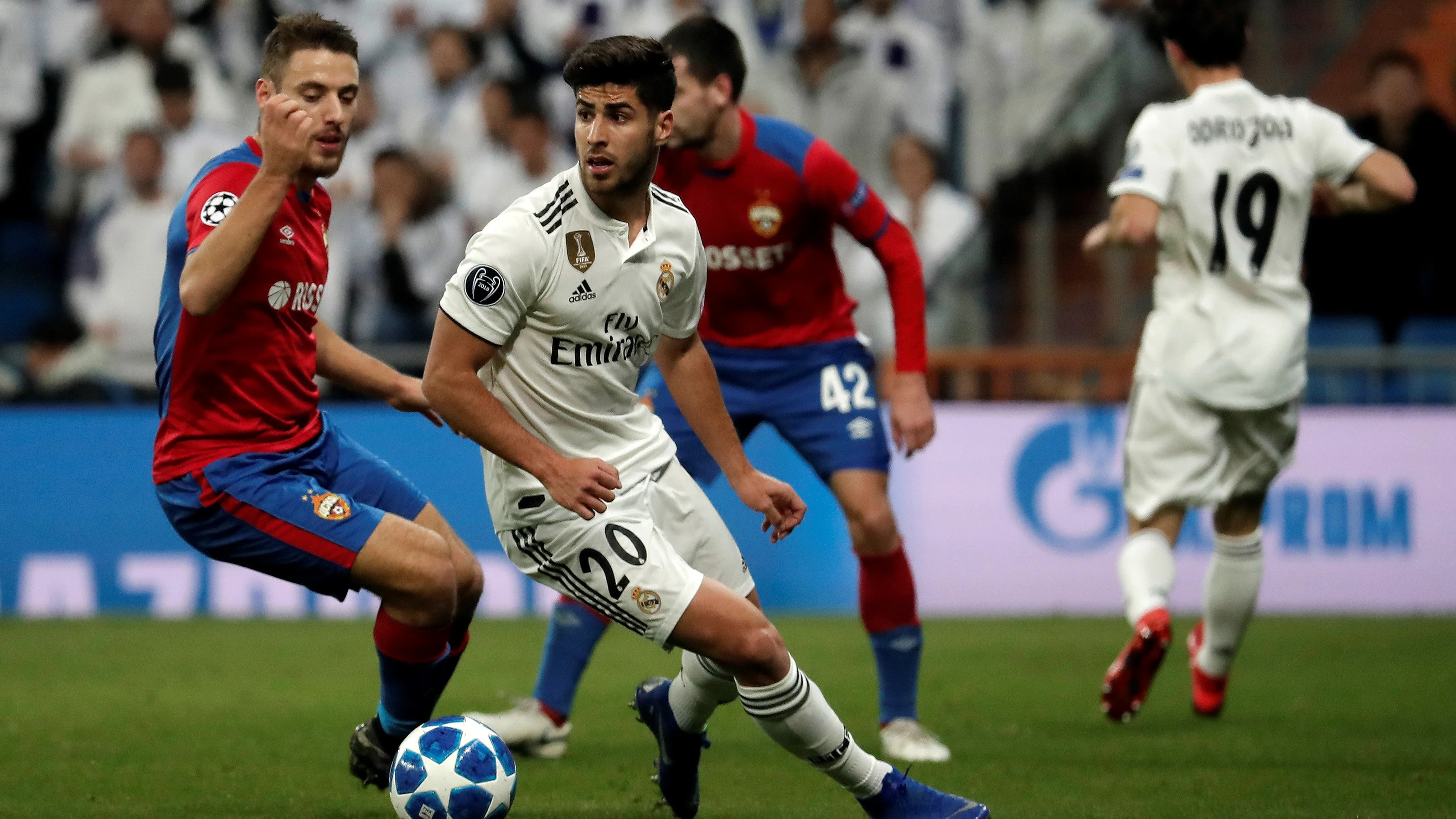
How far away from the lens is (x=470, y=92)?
12844 mm

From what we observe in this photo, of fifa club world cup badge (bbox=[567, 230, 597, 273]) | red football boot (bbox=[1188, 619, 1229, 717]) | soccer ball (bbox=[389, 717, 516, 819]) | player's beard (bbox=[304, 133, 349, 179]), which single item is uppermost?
player's beard (bbox=[304, 133, 349, 179])

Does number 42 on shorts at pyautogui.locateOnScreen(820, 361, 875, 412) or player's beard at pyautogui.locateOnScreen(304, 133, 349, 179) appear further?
number 42 on shorts at pyautogui.locateOnScreen(820, 361, 875, 412)

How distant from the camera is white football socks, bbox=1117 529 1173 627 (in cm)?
604

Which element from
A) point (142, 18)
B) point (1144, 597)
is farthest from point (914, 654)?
point (142, 18)

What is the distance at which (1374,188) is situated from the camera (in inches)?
244

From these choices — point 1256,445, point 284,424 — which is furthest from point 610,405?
point 1256,445

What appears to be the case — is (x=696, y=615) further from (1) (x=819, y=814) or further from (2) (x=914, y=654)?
(2) (x=914, y=654)

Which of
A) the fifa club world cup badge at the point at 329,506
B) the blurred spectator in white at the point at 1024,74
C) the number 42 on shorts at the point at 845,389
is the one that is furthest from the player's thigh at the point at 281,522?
the blurred spectator in white at the point at 1024,74

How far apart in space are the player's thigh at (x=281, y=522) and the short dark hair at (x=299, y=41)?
1.05 meters

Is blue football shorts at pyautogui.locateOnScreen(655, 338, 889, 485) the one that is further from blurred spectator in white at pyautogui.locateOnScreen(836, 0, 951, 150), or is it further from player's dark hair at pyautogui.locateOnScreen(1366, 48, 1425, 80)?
player's dark hair at pyautogui.locateOnScreen(1366, 48, 1425, 80)

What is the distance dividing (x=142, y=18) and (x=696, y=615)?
10063mm

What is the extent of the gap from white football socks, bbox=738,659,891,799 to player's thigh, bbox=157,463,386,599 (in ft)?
3.62

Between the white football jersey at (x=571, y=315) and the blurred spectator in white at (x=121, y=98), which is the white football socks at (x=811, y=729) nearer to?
the white football jersey at (x=571, y=315)

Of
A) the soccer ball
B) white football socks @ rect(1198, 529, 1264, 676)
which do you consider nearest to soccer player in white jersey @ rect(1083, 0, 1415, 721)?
white football socks @ rect(1198, 529, 1264, 676)
